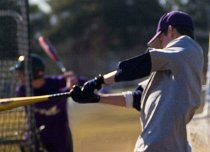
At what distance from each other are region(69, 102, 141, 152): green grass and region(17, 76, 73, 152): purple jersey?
8.13 feet

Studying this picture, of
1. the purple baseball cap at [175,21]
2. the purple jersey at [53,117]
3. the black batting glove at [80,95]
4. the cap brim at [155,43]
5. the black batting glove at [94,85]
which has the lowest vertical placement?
the purple jersey at [53,117]

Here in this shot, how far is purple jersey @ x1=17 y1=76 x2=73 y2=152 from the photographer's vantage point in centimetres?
768

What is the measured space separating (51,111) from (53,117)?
0.09m

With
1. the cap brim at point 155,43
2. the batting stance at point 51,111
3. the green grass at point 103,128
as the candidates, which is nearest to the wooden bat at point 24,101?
the cap brim at point 155,43

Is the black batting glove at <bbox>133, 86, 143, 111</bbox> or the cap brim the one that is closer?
the cap brim

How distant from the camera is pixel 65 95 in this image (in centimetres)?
471

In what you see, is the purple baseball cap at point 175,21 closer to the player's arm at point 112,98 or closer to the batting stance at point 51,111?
the player's arm at point 112,98

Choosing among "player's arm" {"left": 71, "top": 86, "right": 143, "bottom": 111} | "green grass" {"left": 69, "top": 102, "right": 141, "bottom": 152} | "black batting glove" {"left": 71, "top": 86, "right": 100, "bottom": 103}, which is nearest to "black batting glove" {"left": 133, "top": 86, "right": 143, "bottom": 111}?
"player's arm" {"left": 71, "top": 86, "right": 143, "bottom": 111}

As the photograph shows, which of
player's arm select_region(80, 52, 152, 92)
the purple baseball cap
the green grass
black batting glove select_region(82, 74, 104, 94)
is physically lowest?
the green grass

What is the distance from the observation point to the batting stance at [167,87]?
412 centimetres

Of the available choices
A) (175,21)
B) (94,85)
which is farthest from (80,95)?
(175,21)

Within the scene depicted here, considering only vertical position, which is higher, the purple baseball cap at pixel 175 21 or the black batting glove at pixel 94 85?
the purple baseball cap at pixel 175 21

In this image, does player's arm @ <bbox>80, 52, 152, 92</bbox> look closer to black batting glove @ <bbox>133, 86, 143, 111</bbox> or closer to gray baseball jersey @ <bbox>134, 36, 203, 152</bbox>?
gray baseball jersey @ <bbox>134, 36, 203, 152</bbox>

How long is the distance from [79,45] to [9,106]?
5014 cm
